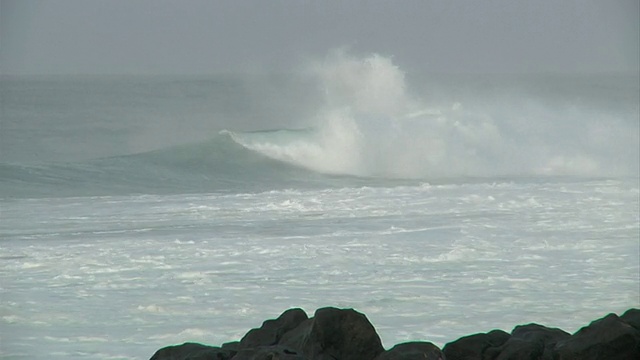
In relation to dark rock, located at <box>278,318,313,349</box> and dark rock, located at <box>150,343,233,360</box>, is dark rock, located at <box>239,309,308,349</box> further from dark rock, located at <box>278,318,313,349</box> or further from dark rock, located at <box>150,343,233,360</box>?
dark rock, located at <box>150,343,233,360</box>

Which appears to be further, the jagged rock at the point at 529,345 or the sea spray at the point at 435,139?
the sea spray at the point at 435,139

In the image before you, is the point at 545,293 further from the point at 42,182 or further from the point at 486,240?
the point at 42,182

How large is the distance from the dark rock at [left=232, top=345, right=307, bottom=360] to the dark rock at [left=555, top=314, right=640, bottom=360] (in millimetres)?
749

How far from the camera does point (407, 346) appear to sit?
2846 millimetres

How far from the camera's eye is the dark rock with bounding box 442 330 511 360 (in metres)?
3.10

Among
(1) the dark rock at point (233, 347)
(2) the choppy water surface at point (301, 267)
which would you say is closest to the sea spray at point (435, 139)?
(2) the choppy water surface at point (301, 267)

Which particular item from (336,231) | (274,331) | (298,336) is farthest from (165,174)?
(298,336)

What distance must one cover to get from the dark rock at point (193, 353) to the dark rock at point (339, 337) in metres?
0.23

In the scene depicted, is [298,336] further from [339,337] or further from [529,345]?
[529,345]

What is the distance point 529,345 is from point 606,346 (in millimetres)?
214

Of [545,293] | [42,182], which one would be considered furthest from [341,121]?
[545,293]

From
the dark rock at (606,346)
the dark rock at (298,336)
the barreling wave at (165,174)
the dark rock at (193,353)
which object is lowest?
the dark rock at (606,346)

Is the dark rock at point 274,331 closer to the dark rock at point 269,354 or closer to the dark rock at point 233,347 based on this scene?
the dark rock at point 233,347

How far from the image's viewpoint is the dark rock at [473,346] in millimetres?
3102
